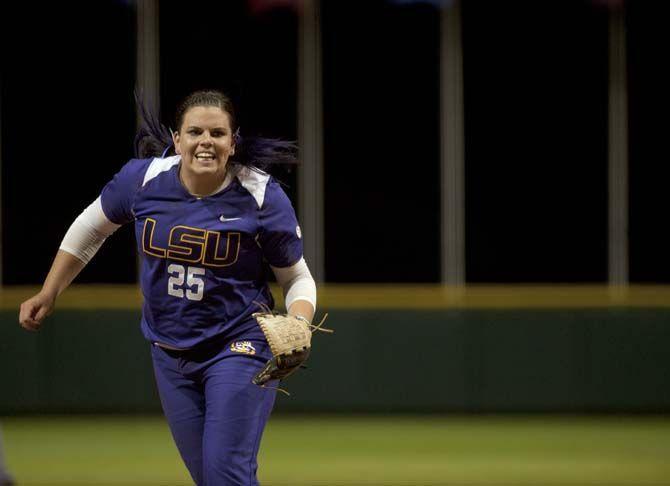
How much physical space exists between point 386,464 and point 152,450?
1.62m

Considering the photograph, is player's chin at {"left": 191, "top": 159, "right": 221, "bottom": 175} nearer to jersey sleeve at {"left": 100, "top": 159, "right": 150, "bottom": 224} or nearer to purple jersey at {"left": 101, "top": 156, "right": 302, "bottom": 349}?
purple jersey at {"left": 101, "top": 156, "right": 302, "bottom": 349}

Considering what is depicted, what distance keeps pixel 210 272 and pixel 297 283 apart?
13.6 inches

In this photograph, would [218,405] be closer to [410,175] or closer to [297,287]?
[297,287]

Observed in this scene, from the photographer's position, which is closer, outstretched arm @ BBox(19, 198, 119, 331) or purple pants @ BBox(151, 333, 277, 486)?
purple pants @ BBox(151, 333, 277, 486)

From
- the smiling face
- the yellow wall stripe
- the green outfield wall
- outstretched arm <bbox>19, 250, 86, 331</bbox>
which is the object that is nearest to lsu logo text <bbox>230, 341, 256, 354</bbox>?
the smiling face

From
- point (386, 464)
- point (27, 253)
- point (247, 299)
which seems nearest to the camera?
point (247, 299)

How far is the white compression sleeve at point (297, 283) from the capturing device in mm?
4035

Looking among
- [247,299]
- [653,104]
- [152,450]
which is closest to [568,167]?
[653,104]

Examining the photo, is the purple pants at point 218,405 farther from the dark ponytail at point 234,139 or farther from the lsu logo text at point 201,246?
the dark ponytail at point 234,139

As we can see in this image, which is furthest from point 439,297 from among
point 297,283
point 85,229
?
point 85,229

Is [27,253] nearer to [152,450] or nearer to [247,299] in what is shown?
[152,450]

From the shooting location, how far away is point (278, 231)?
3.92 metres

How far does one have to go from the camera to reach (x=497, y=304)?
357 inches

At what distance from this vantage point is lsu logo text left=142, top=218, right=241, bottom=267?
3848 millimetres
